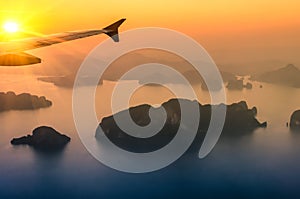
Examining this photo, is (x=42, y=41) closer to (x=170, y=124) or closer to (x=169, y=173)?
(x=169, y=173)

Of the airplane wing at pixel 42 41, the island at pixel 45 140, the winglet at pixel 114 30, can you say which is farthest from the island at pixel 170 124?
the winglet at pixel 114 30

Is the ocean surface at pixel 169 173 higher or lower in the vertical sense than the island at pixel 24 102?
lower

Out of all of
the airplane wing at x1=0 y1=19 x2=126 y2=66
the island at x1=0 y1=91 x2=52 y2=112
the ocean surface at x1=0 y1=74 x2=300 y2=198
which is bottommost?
the airplane wing at x1=0 y1=19 x2=126 y2=66

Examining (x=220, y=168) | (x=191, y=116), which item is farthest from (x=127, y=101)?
(x=220, y=168)

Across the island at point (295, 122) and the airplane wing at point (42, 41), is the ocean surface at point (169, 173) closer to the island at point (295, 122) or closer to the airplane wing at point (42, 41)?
the island at point (295, 122)

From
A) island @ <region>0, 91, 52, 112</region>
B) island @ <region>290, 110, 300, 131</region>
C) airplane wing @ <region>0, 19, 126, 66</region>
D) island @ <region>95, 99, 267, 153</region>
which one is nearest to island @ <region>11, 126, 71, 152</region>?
island @ <region>95, 99, 267, 153</region>

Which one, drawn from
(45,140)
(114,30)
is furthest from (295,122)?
(114,30)

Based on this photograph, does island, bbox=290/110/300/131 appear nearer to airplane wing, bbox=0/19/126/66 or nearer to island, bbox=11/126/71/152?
island, bbox=11/126/71/152
